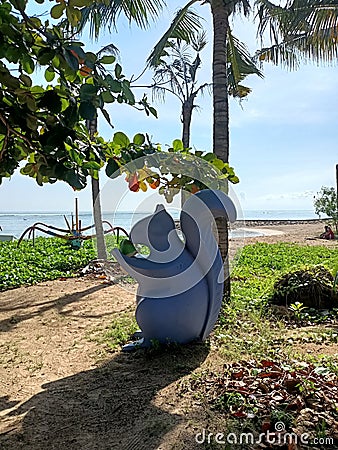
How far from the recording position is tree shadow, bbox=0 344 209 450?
2148mm

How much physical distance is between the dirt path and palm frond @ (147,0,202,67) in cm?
413

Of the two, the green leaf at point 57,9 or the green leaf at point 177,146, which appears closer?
the green leaf at point 57,9

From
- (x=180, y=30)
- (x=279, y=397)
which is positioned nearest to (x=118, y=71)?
(x=279, y=397)

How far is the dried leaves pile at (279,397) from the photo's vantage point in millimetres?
2025

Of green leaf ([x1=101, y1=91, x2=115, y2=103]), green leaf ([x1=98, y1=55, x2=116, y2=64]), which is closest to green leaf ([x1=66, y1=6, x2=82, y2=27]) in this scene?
green leaf ([x1=98, y1=55, x2=116, y2=64])

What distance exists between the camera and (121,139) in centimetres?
237

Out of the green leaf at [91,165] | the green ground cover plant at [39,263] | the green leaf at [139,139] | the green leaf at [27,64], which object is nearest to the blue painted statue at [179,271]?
the green leaf at [139,139]

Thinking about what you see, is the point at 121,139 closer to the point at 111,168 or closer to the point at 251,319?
the point at 111,168

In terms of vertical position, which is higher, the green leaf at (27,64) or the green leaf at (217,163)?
the green leaf at (27,64)

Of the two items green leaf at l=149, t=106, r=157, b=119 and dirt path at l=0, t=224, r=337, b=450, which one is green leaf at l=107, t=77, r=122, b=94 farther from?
dirt path at l=0, t=224, r=337, b=450

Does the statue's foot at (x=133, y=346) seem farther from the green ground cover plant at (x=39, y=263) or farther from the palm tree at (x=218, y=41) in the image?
the green ground cover plant at (x=39, y=263)

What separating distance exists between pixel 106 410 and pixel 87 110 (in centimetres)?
172

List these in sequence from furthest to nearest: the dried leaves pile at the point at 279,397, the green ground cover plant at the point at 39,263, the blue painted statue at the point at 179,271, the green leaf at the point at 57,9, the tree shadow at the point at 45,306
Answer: the green ground cover plant at the point at 39,263, the tree shadow at the point at 45,306, the blue painted statue at the point at 179,271, the dried leaves pile at the point at 279,397, the green leaf at the point at 57,9

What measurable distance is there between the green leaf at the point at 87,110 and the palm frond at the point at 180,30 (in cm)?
518
